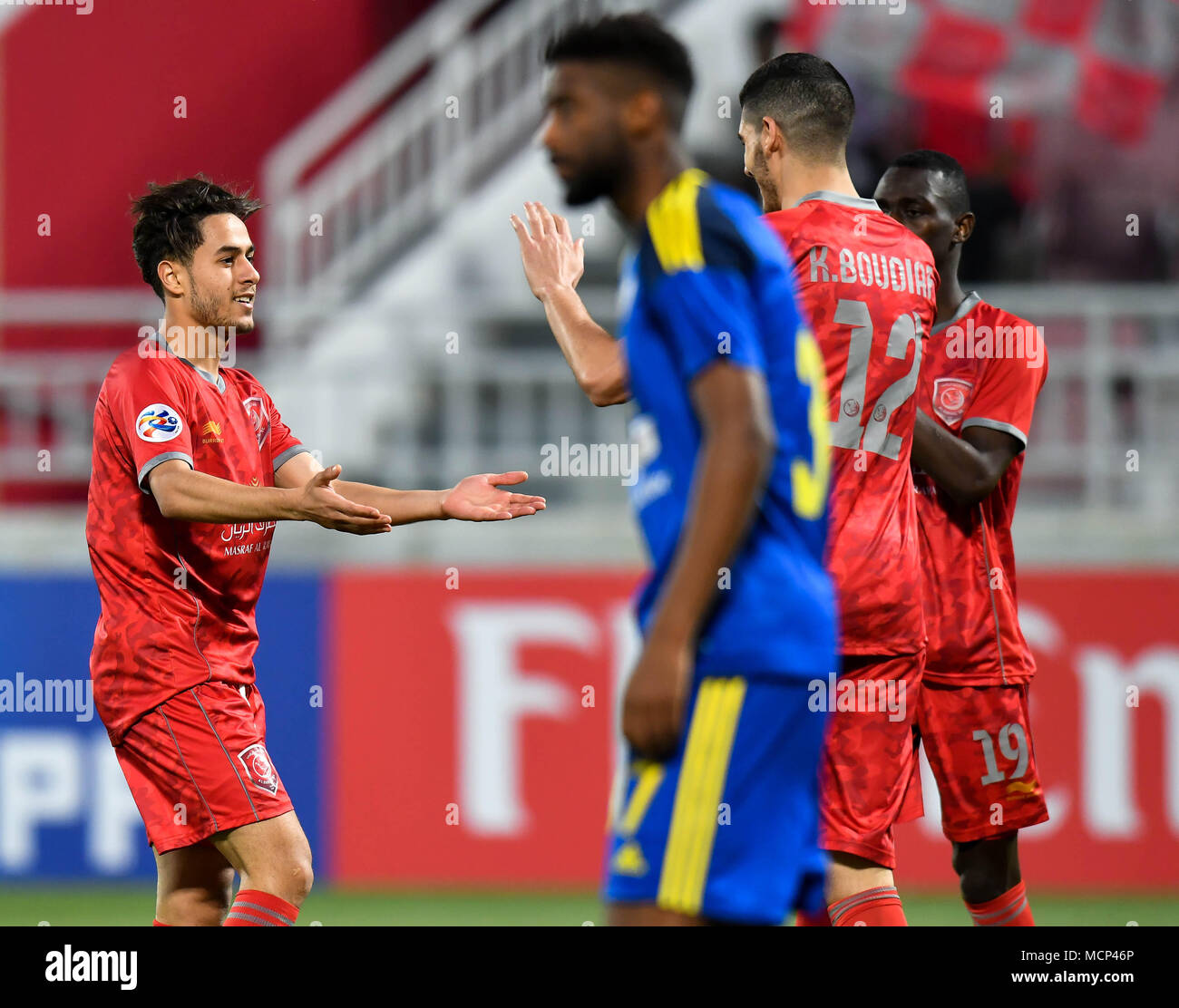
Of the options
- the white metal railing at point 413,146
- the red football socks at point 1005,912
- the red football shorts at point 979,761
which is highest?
the white metal railing at point 413,146

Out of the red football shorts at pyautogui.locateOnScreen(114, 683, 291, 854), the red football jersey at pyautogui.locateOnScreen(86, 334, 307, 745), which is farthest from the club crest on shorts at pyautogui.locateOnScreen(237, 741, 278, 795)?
the red football jersey at pyautogui.locateOnScreen(86, 334, 307, 745)

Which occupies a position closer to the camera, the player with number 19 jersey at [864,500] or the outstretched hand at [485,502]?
the player with number 19 jersey at [864,500]

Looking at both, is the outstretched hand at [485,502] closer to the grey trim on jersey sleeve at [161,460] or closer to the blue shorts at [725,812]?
the grey trim on jersey sleeve at [161,460]

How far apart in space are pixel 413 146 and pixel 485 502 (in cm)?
868

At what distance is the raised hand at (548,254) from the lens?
13.3 feet

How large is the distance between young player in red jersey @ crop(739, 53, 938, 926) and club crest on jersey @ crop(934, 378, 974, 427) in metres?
0.67

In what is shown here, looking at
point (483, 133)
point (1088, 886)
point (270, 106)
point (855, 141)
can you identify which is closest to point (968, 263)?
point (855, 141)

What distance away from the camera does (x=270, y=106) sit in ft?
44.6

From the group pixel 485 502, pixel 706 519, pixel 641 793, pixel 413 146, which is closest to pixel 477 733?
pixel 485 502

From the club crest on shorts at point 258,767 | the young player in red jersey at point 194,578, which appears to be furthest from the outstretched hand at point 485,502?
the club crest on shorts at point 258,767

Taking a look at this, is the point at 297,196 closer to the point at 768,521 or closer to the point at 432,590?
the point at 432,590

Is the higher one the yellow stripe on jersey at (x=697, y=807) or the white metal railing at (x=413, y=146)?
the white metal railing at (x=413, y=146)

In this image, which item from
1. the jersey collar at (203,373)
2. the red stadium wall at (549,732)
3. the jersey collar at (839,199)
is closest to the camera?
the jersey collar at (839,199)

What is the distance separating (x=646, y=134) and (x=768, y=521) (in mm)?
756
